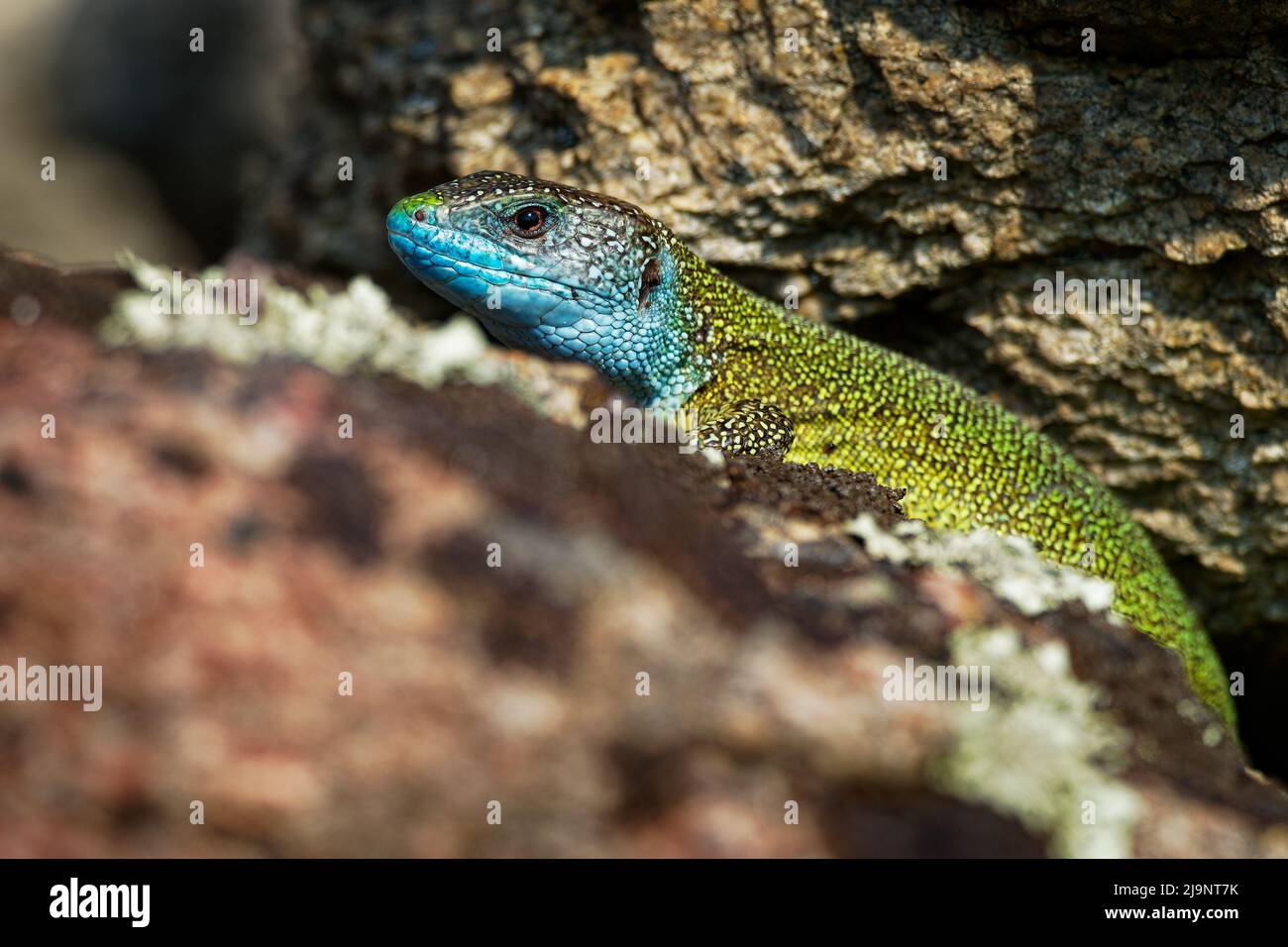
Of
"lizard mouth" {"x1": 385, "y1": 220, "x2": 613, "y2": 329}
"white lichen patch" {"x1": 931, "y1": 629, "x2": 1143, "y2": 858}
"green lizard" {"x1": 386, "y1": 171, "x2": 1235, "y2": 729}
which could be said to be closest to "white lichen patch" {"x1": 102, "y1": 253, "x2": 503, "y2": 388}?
"lizard mouth" {"x1": 385, "y1": 220, "x2": 613, "y2": 329}

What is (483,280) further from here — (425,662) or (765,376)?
(425,662)

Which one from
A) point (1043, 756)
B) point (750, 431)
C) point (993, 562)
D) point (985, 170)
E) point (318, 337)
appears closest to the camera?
point (1043, 756)

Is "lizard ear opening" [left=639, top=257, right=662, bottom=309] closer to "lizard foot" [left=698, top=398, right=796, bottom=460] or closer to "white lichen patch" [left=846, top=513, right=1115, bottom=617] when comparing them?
"lizard foot" [left=698, top=398, right=796, bottom=460]

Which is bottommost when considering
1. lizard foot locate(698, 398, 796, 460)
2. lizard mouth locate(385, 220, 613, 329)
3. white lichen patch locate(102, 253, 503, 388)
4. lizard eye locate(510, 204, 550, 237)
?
lizard foot locate(698, 398, 796, 460)

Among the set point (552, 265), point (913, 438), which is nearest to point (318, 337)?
point (552, 265)

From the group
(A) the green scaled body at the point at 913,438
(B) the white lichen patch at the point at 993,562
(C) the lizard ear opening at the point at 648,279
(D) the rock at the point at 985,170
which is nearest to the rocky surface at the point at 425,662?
(B) the white lichen patch at the point at 993,562

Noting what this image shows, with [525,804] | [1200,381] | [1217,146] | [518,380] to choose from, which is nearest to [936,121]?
[1217,146]

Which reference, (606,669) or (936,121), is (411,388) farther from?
(936,121)

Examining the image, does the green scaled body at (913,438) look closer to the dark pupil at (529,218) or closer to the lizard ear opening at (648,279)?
the lizard ear opening at (648,279)
